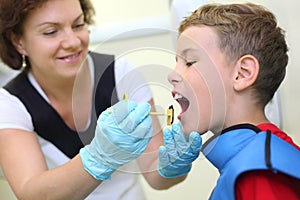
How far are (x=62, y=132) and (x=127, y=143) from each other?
492 mm

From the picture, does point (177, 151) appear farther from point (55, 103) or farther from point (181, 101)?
point (55, 103)

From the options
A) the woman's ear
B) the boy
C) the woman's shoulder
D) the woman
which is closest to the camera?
the boy

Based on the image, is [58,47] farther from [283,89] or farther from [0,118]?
[283,89]

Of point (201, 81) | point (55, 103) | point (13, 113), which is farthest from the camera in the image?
point (55, 103)

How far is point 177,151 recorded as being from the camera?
44.5 inches

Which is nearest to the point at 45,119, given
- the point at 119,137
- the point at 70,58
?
the point at 70,58

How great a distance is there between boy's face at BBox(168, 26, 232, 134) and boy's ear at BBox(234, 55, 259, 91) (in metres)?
0.02

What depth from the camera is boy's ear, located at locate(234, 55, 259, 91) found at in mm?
1058

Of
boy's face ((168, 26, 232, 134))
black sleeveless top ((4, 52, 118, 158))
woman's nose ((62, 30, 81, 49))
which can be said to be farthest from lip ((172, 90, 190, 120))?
woman's nose ((62, 30, 81, 49))

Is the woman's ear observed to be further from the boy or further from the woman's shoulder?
the boy

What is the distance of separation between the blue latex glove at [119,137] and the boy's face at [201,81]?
0.09 metres

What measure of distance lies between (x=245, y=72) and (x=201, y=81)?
0.11 m

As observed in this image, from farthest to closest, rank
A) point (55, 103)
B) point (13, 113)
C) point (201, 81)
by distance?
1. point (55, 103)
2. point (13, 113)
3. point (201, 81)

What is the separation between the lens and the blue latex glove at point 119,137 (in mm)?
1036
